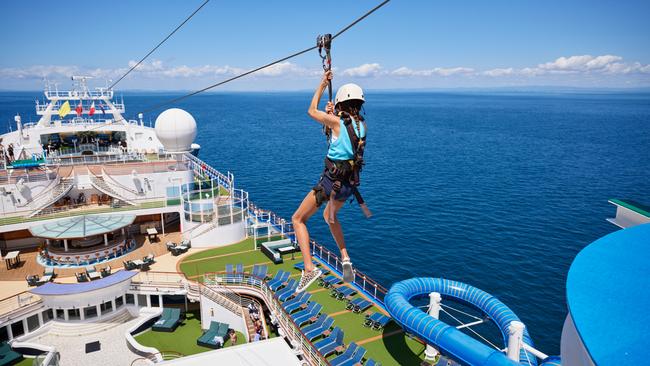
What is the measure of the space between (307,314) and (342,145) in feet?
50.9

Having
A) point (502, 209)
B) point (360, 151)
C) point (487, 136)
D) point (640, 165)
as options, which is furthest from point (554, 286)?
point (487, 136)

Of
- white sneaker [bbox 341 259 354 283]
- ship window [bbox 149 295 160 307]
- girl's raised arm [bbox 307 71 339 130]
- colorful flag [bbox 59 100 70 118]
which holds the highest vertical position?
colorful flag [bbox 59 100 70 118]

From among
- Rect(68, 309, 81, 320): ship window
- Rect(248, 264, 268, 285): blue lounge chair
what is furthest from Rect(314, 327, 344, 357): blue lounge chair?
Rect(68, 309, 81, 320): ship window

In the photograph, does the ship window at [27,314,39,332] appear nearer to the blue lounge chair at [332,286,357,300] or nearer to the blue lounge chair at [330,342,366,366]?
the blue lounge chair at [332,286,357,300]

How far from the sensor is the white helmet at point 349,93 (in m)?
7.84

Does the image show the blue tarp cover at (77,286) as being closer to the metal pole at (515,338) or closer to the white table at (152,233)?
the white table at (152,233)

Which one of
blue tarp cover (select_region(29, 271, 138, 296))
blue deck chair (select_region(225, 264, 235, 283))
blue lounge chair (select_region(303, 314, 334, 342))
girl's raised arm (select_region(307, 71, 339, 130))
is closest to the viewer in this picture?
girl's raised arm (select_region(307, 71, 339, 130))

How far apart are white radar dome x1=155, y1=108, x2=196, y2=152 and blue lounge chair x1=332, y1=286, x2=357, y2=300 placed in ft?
65.3

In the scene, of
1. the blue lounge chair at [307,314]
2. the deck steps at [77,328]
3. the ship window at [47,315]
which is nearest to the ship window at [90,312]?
the deck steps at [77,328]

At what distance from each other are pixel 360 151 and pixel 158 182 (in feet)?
96.5

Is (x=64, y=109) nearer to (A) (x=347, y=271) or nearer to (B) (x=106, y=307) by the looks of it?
(B) (x=106, y=307)

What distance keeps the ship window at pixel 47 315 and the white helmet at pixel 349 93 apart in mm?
25654

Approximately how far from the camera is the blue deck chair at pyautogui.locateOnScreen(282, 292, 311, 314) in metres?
21.8

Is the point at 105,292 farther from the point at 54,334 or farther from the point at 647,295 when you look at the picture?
the point at 647,295
